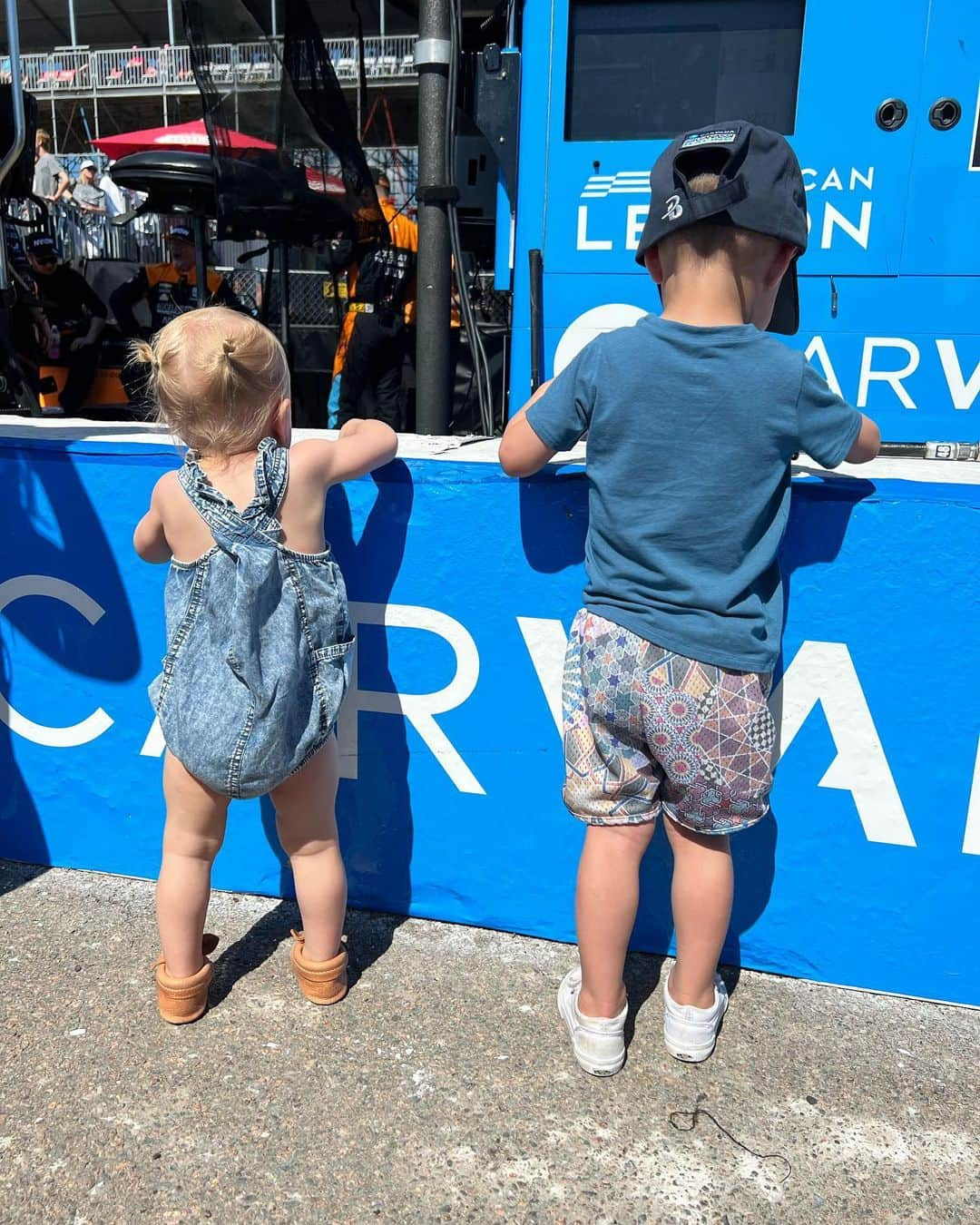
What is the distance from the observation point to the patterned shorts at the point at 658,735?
166cm

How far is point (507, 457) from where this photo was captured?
1.77 meters

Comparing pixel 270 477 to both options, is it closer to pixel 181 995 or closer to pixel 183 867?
pixel 183 867

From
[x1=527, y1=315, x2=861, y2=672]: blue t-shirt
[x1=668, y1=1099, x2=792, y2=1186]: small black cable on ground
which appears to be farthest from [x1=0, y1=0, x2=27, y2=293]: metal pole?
[x1=668, y1=1099, x2=792, y2=1186]: small black cable on ground

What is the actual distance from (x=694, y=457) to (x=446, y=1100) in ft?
3.88

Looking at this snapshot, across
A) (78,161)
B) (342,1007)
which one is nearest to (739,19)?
(342,1007)

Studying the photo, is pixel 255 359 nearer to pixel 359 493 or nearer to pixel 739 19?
pixel 359 493

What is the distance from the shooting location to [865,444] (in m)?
1.67

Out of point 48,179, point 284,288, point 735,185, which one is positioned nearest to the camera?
point 735,185

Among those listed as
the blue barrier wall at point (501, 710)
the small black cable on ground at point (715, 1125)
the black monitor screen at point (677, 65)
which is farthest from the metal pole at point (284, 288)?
the small black cable on ground at point (715, 1125)

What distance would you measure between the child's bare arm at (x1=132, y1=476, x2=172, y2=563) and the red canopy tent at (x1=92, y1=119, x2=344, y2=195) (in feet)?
12.3

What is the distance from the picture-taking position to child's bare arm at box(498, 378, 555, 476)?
5.68ft

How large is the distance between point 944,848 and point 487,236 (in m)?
4.45

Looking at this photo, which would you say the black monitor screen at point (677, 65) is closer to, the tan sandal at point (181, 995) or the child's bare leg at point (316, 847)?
the child's bare leg at point (316, 847)

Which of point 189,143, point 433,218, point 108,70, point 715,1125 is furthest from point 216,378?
point 108,70
